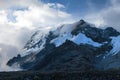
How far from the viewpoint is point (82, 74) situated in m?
105

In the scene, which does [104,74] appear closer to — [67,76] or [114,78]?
[114,78]

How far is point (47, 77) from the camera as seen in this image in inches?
4040

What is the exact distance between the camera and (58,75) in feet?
340

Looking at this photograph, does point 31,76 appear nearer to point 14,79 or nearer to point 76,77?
point 14,79

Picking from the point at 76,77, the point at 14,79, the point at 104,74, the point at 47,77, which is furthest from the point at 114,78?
the point at 14,79

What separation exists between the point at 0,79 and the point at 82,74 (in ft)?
69.4

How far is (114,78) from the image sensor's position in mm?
102312

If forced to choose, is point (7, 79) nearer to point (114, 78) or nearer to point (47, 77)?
point (47, 77)

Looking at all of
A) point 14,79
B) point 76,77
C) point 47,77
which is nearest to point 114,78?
point 76,77

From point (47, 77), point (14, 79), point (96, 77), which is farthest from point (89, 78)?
point (14, 79)

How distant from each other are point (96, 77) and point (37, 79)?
49.6ft

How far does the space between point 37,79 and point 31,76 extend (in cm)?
229

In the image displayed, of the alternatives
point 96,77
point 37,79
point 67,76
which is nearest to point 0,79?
point 37,79

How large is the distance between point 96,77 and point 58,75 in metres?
9.76
